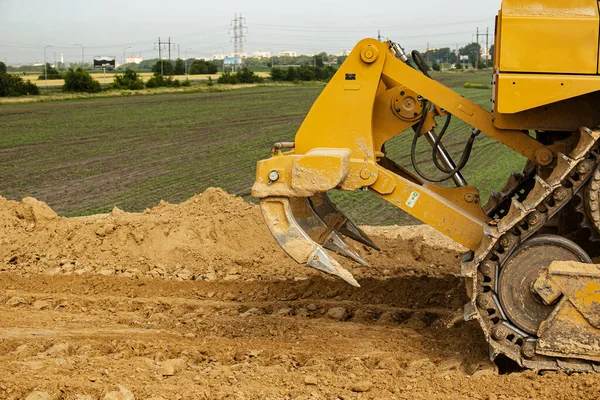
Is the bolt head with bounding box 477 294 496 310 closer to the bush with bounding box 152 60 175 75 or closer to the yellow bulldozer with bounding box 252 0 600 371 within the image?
the yellow bulldozer with bounding box 252 0 600 371

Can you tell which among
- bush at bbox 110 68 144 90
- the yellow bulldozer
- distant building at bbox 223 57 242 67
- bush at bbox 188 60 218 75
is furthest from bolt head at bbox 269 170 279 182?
distant building at bbox 223 57 242 67

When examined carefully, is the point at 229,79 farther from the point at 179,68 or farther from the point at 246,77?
the point at 179,68

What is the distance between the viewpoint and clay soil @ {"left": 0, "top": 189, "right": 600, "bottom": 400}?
5.72m

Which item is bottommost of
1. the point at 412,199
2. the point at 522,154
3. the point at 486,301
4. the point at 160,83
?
the point at 160,83

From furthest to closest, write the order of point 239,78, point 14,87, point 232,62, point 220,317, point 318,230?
1. point 232,62
2. point 239,78
3. point 14,87
4. point 220,317
5. point 318,230

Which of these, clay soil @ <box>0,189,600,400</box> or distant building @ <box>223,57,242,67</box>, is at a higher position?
distant building @ <box>223,57,242,67</box>

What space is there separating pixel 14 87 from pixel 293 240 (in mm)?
49931

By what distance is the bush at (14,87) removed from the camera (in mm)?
52219

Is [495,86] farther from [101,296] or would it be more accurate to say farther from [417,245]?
[101,296]

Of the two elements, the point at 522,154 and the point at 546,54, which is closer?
the point at 546,54

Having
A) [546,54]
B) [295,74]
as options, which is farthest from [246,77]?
[546,54]

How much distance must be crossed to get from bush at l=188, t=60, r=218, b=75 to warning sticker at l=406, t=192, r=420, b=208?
95.8m

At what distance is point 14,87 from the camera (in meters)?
52.6

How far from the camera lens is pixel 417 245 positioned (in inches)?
384
